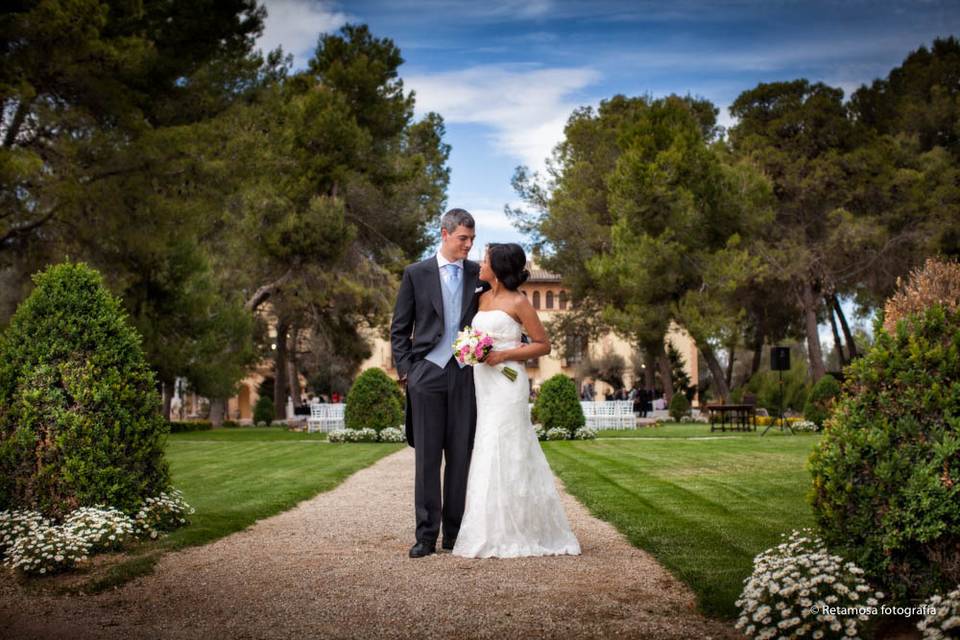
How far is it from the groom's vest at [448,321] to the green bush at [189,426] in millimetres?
25868

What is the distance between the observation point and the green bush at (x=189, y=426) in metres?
31.0

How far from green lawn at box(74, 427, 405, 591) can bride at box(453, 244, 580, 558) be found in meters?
2.13

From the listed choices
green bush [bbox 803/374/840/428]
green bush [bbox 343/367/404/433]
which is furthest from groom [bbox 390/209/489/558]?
green bush [bbox 803/374/840/428]

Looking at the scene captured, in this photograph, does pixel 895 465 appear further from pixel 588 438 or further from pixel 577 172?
pixel 577 172

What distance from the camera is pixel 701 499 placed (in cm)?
933

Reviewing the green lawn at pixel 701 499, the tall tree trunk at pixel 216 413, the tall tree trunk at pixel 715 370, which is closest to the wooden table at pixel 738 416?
the tall tree trunk at pixel 715 370

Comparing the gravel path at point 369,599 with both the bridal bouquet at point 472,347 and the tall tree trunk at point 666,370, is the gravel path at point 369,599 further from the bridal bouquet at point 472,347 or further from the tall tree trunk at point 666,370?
the tall tree trunk at point 666,370

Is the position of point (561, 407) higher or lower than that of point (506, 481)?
higher

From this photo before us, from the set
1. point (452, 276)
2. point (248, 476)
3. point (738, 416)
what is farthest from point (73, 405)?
point (738, 416)

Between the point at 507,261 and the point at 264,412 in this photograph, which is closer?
the point at 507,261

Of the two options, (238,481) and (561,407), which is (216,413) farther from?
(238,481)

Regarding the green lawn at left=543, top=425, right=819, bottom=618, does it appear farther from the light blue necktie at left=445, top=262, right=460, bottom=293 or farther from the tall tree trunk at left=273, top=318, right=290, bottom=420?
the tall tree trunk at left=273, top=318, right=290, bottom=420

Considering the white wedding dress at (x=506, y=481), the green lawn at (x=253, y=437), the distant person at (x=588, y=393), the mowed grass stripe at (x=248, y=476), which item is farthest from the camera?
the distant person at (x=588, y=393)

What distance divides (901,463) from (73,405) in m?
5.40
